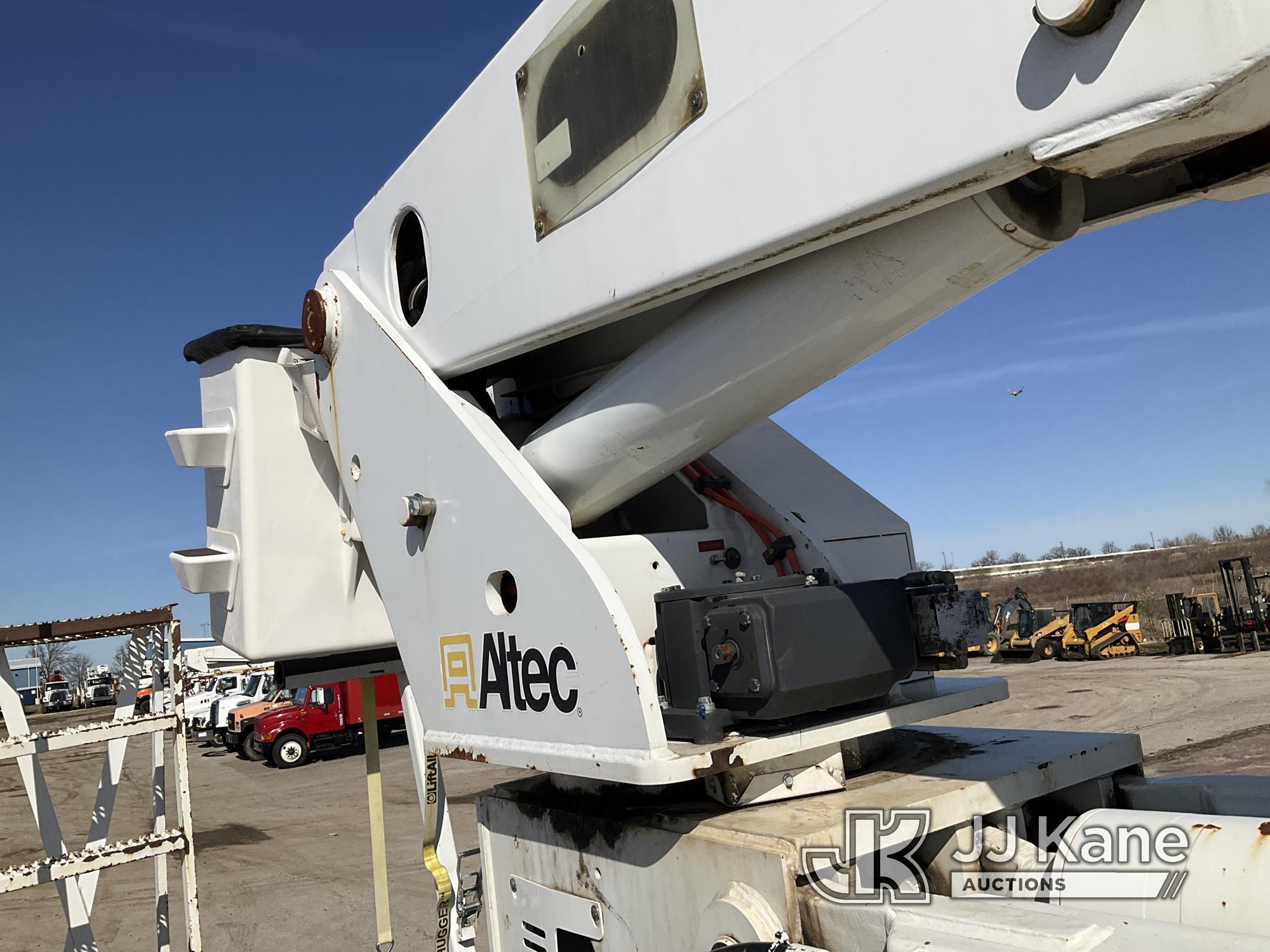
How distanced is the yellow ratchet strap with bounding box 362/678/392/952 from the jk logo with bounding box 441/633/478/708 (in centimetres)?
112

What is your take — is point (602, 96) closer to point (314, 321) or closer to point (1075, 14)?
point (1075, 14)

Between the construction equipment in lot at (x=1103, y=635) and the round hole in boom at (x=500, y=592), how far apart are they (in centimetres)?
1943

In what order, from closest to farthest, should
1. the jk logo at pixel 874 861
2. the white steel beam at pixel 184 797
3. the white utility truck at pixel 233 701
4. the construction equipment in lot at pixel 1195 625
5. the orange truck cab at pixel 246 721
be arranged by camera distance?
the jk logo at pixel 874 861 < the white steel beam at pixel 184 797 < the construction equipment in lot at pixel 1195 625 < the orange truck cab at pixel 246 721 < the white utility truck at pixel 233 701

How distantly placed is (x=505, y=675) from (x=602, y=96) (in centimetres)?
132

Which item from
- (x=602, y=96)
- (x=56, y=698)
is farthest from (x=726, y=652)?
(x=56, y=698)

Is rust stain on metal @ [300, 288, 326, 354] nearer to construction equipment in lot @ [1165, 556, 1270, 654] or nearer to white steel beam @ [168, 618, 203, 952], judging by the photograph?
white steel beam @ [168, 618, 203, 952]

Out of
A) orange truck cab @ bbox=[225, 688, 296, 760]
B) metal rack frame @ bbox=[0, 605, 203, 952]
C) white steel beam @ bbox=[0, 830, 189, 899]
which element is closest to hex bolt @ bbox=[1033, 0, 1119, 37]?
metal rack frame @ bbox=[0, 605, 203, 952]

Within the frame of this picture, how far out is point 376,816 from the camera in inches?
146

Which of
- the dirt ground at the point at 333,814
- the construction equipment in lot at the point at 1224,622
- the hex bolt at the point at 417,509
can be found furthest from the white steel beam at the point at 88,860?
the construction equipment in lot at the point at 1224,622

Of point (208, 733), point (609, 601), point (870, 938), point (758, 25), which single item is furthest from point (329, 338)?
point (208, 733)

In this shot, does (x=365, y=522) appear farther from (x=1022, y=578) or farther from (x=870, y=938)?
(x=1022, y=578)

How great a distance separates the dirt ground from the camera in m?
6.74

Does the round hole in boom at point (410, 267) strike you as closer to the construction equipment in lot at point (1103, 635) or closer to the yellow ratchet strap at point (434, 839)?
the yellow ratchet strap at point (434, 839)

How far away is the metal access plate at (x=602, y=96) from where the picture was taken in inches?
69.6
